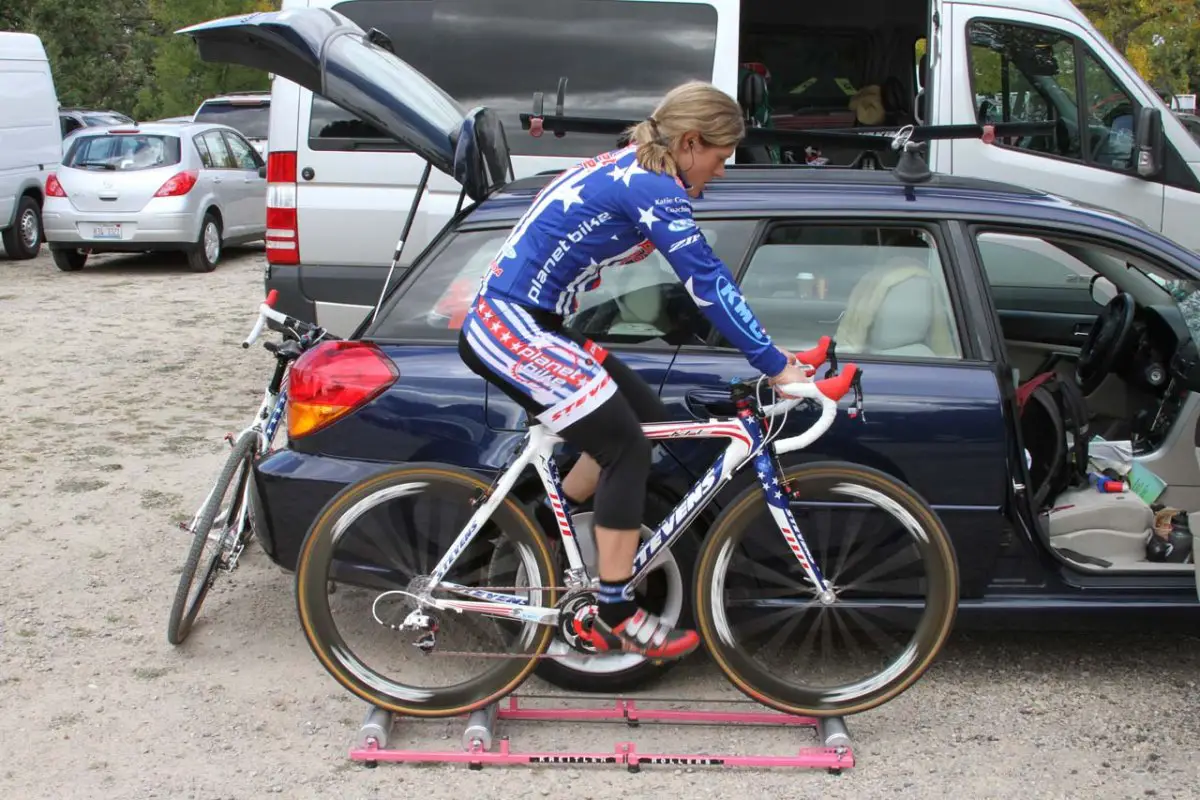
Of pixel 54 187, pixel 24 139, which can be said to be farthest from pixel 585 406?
pixel 24 139

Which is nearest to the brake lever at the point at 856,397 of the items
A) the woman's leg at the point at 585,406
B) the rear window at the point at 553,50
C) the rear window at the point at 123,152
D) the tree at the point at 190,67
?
the woman's leg at the point at 585,406

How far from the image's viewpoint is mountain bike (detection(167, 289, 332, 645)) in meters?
4.39

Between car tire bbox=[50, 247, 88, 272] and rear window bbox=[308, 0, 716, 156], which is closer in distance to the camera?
rear window bbox=[308, 0, 716, 156]

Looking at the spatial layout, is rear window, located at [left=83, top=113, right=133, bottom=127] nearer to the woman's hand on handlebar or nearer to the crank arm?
the crank arm

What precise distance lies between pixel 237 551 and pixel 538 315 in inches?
65.7

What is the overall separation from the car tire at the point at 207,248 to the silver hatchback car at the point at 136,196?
1cm

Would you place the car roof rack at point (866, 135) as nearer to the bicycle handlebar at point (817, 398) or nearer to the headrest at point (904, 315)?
the headrest at point (904, 315)

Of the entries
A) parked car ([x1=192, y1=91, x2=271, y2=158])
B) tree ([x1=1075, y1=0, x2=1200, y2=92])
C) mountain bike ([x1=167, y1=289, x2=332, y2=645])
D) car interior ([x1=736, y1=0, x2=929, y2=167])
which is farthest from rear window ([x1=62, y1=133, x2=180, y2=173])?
tree ([x1=1075, y1=0, x2=1200, y2=92])

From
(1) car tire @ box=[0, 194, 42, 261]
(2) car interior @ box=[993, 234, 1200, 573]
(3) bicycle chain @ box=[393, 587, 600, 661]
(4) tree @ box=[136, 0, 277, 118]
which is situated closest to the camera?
(3) bicycle chain @ box=[393, 587, 600, 661]

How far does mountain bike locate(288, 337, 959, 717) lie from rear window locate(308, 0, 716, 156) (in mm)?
4156

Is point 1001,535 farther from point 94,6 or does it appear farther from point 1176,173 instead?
point 94,6

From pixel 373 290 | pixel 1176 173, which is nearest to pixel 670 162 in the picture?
pixel 373 290

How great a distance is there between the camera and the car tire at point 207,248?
47.5 feet

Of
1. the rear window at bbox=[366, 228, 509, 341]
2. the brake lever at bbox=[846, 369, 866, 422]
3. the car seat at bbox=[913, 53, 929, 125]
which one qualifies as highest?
the car seat at bbox=[913, 53, 929, 125]
